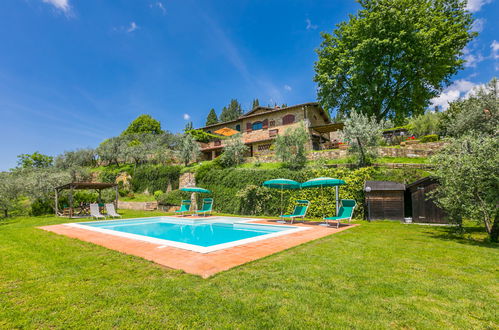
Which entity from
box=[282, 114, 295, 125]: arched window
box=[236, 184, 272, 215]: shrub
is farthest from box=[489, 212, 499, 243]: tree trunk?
box=[282, 114, 295, 125]: arched window

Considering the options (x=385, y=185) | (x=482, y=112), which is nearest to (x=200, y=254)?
(x=385, y=185)

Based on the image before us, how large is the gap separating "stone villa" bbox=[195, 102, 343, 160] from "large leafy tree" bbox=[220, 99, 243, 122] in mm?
33877

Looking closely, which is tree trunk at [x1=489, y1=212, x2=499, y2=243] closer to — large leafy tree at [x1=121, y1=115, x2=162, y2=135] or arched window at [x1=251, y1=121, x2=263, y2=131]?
arched window at [x1=251, y1=121, x2=263, y2=131]

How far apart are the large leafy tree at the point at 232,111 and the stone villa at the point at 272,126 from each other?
1334 inches

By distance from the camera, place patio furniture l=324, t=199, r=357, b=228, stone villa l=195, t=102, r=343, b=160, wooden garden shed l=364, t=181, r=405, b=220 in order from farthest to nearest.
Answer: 1. stone villa l=195, t=102, r=343, b=160
2. wooden garden shed l=364, t=181, r=405, b=220
3. patio furniture l=324, t=199, r=357, b=228

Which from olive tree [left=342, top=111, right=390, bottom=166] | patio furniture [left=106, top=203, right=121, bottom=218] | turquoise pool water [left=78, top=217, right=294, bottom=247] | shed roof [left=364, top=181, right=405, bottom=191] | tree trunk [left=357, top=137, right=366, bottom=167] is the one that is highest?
olive tree [left=342, top=111, right=390, bottom=166]

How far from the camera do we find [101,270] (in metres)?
4.16

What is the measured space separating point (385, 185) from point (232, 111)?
203 ft

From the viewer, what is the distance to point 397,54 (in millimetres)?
19250

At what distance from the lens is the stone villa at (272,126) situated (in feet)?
90.0

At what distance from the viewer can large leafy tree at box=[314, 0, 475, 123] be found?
60.6ft

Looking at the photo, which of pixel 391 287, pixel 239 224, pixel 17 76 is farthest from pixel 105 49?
pixel 391 287

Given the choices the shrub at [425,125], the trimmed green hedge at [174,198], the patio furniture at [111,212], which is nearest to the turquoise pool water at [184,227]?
the patio furniture at [111,212]

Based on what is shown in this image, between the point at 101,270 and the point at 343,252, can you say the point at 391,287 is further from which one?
the point at 101,270
